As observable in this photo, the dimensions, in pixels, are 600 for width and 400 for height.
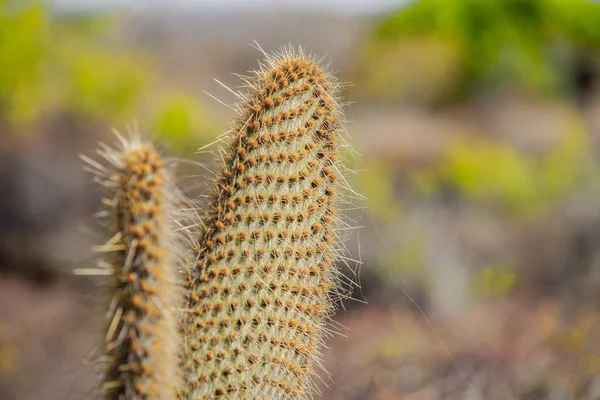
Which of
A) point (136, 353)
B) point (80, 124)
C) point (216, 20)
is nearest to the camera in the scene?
point (136, 353)

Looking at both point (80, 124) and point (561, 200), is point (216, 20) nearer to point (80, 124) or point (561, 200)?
point (80, 124)

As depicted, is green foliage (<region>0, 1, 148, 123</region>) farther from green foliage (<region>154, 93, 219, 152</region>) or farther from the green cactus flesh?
the green cactus flesh

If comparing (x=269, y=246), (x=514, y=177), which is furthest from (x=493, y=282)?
(x=269, y=246)

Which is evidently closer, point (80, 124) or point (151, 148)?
point (151, 148)

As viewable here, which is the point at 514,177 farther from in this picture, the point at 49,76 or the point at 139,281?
the point at 139,281

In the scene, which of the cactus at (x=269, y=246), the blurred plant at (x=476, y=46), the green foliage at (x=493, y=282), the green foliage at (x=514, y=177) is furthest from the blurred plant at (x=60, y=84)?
the cactus at (x=269, y=246)

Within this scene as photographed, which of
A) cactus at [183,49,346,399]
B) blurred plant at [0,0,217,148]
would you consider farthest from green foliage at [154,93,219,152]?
cactus at [183,49,346,399]

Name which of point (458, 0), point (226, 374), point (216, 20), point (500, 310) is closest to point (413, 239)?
point (500, 310)
